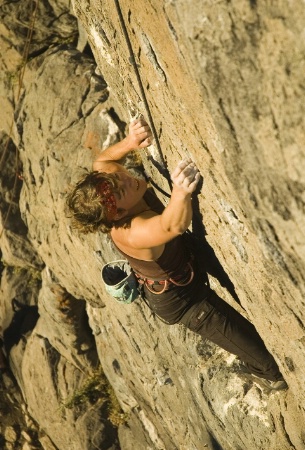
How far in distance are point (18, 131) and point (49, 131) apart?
1.04 m

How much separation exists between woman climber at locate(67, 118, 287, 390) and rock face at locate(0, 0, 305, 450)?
0.18 metres

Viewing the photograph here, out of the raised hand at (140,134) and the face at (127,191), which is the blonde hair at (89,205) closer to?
the face at (127,191)

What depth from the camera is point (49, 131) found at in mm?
7840

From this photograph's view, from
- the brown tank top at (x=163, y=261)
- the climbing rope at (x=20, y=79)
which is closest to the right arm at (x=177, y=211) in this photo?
the brown tank top at (x=163, y=261)

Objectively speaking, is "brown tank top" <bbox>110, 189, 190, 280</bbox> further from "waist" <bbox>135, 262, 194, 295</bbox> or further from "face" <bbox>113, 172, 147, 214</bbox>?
"face" <bbox>113, 172, 147, 214</bbox>

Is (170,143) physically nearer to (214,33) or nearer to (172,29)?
(172,29)

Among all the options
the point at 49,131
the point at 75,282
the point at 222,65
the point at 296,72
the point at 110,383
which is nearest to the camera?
the point at 296,72

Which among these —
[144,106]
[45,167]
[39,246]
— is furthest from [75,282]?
[144,106]

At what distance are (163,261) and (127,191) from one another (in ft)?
2.30

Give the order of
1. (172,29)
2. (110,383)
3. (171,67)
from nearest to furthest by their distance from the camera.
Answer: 1. (172,29)
2. (171,67)
3. (110,383)

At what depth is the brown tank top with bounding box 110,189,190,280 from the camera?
4523 millimetres

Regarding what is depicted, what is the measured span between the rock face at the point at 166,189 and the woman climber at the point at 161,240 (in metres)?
0.18

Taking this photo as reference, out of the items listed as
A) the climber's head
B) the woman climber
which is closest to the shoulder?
the woman climber

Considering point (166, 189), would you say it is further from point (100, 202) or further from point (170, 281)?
point (100, 202)
